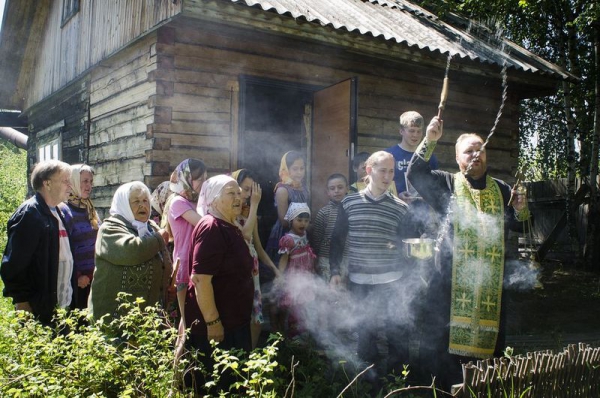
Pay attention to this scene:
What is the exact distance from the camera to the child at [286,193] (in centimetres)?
516

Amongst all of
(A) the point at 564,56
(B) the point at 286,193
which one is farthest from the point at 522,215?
(A) the point at 564,56

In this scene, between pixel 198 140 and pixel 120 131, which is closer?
pixel 198 140

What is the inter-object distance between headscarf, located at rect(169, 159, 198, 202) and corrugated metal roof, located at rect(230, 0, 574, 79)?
1847 millimetres

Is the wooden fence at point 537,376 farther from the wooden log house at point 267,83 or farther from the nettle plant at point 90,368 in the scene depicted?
the wooden log house at point 267,83

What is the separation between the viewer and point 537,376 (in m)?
3.01

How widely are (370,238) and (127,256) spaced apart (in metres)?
1.80

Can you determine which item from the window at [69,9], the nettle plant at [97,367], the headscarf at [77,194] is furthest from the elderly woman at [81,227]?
the window at [69,9]

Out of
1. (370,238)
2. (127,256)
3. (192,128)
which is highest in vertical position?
(192,128)

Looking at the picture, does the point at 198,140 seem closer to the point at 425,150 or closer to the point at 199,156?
the point at 199,156

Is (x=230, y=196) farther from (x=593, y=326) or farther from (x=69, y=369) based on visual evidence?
(x=593, y=326)

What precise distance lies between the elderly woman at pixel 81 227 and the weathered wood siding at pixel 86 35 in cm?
195

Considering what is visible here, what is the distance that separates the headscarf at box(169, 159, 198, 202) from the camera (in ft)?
14.4

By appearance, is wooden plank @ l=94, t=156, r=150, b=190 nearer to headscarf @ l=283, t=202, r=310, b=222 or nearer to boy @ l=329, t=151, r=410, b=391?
headscarf @ l=283, t=202, r=310, b=222

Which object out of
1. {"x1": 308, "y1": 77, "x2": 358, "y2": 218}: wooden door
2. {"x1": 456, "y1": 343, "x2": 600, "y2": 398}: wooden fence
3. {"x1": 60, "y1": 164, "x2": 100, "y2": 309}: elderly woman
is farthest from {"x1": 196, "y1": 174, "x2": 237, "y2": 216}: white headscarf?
{"x1": 308, "y1": 77, "x2": 358, "y2": 218}: wooden door
